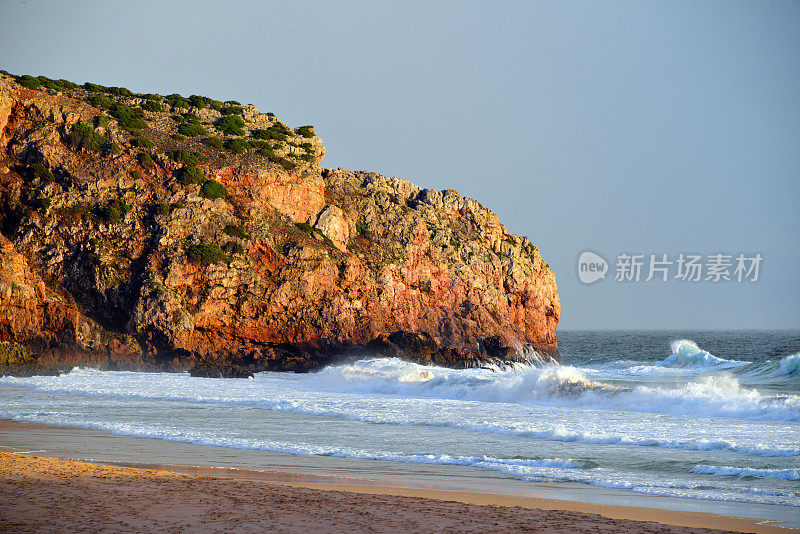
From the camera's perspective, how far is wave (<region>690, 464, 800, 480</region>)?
10805 mm

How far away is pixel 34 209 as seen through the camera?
4022 cm

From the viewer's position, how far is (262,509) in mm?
8055

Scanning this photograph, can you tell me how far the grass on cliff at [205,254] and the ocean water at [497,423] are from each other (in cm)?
1148

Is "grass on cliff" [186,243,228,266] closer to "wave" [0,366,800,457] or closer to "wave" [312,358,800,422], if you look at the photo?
"wave" [0,366,800,457]

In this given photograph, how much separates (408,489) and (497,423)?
7.75 m

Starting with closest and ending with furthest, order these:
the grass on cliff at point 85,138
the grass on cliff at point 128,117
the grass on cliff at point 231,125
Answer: the grass on cliff at point 85,138 → the grass on cliff at point 128,117 → the grass on cliff at point 231,125

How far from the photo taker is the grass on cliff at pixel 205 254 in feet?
137

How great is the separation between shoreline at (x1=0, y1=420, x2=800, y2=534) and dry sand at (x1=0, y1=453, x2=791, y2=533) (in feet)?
0.10

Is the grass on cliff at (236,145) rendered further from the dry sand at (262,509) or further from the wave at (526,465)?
the dry sand at (262,509)

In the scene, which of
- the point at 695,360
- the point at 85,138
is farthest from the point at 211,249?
the point at 695,360

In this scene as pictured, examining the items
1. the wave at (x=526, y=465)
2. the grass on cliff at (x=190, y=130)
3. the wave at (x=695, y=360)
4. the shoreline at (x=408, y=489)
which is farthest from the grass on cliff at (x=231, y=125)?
the wave at (x=695, y=360)

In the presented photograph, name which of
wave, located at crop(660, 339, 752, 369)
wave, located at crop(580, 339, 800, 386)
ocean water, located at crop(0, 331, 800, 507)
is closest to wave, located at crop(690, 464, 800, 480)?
ocean water, located at crop(0, 331, 800, 507)

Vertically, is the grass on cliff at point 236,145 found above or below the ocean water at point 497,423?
above

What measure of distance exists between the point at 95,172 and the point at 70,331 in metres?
10.5
